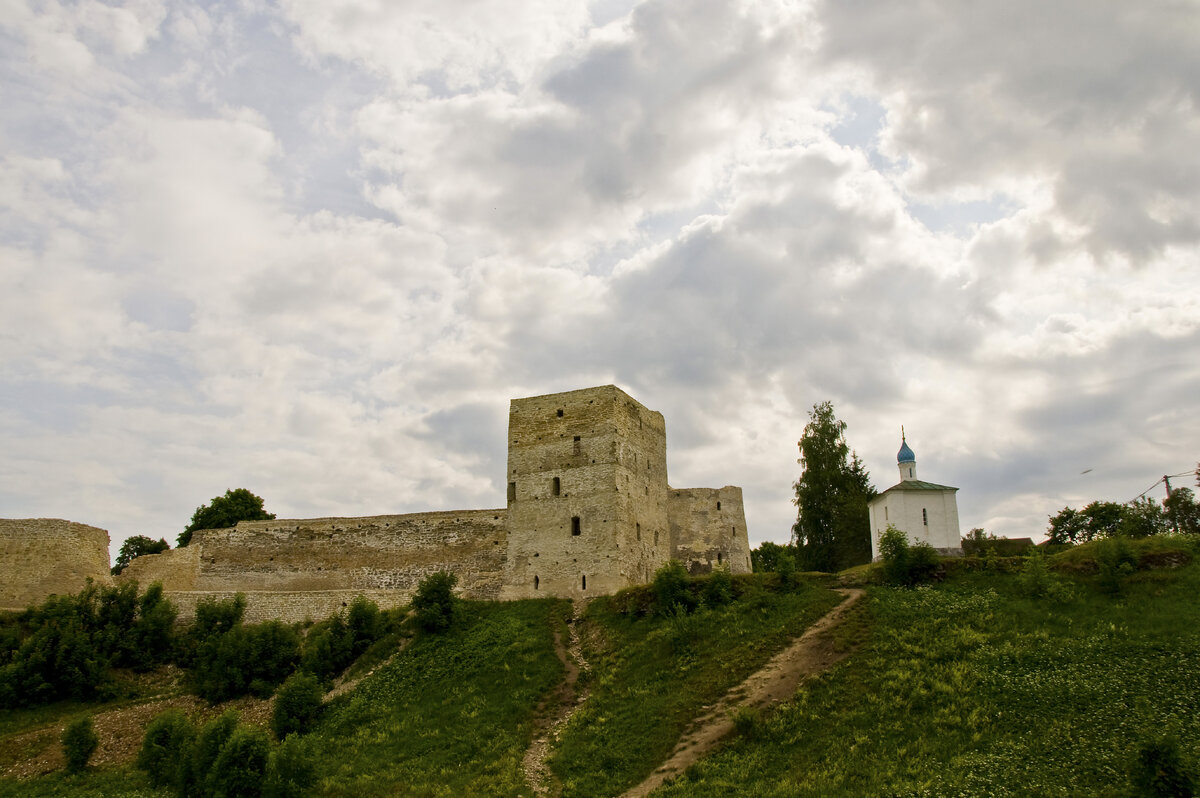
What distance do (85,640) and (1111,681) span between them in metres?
29.2

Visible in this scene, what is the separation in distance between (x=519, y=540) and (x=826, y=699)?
46.9 feet

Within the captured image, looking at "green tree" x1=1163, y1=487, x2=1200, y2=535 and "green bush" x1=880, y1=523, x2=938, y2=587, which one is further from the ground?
"green tree" x1=1163, y1=487, x2=1200, y2=535

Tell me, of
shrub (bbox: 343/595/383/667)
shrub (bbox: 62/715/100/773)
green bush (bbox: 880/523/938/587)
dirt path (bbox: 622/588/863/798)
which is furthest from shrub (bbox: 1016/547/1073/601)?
shrub (bbox: 62/715/100/773)

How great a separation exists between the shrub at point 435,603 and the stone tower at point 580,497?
224 centimetres

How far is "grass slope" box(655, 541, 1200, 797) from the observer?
54.8 feet

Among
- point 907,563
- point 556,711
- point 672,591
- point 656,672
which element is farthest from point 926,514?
point 556,711

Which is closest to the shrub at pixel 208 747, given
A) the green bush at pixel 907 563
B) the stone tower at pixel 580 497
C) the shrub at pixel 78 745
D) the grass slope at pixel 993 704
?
the shrub at pixel 78 745

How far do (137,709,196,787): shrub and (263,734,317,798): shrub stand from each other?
10.4 ft

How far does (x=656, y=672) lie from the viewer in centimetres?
2444

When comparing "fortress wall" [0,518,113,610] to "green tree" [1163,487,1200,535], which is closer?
"fortress wall" [0,518,113,610]

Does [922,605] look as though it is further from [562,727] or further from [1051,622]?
[562,727]

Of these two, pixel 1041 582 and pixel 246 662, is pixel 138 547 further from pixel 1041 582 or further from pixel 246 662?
pixel 1041 582

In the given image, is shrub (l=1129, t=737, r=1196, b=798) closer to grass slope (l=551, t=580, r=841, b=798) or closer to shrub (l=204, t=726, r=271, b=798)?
grass slope (l=551, t=580, r=841, b=798)

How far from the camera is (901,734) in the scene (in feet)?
61.5
